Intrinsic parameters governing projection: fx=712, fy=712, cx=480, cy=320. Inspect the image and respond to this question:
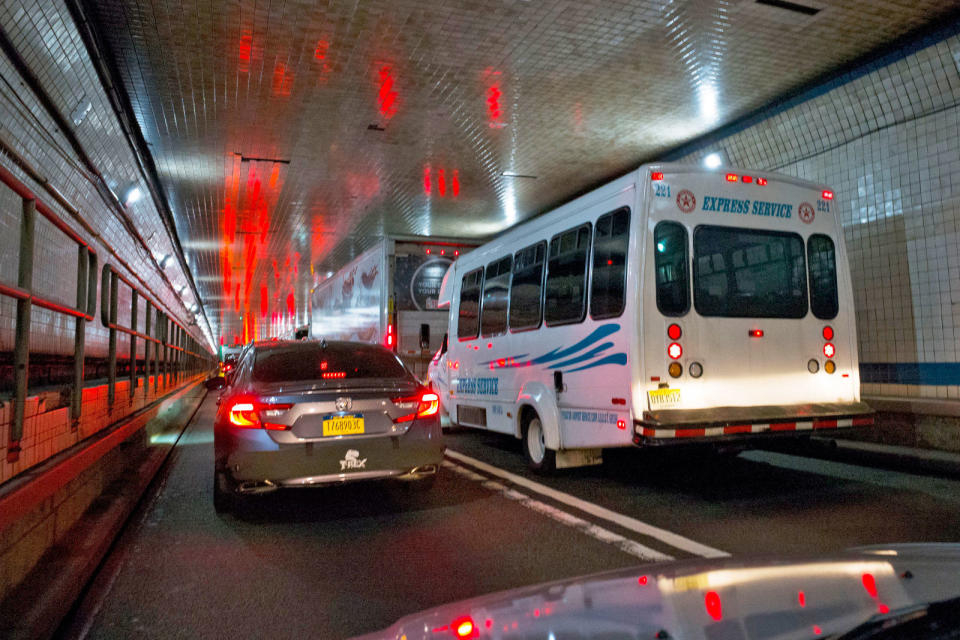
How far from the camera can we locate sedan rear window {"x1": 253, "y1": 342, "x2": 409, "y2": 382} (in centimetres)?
635

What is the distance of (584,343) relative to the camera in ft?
23.2

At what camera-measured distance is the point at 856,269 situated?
9.85 metres

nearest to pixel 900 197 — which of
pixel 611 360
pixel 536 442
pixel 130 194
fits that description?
pixel 611 360

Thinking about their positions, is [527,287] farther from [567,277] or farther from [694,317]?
[694,317]

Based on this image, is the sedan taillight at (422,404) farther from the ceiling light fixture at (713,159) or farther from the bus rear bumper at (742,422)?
the ceiling light fixture at (713,159)

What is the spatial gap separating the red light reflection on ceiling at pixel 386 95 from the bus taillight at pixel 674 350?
5.72m

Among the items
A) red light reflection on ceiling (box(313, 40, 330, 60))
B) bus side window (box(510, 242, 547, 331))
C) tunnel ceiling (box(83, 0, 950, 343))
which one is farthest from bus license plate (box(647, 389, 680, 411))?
red light reflection on ceiling (box(313, 40, 330, 60))

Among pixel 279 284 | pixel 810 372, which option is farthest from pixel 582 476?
pixel 279 284

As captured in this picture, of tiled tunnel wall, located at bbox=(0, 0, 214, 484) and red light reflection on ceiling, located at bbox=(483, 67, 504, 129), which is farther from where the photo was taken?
red light reflection on ceiling, located at bbox=(483, 67, 504, 129)

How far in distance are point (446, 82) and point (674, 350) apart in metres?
5.76

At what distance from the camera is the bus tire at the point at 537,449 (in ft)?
25.7

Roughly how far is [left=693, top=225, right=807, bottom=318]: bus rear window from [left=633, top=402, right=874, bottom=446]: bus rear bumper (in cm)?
91

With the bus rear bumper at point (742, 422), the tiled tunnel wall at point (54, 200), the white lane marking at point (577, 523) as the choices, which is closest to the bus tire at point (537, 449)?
the white lane marking at point (577, 523)

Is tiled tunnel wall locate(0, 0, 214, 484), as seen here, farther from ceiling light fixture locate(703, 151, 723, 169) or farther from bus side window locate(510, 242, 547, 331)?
ceiling light fixture locate(703, 151, 723, 169)
